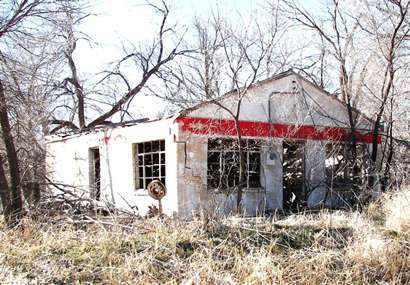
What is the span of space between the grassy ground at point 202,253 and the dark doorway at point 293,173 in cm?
629

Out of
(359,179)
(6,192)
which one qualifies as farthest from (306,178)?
(6,192)

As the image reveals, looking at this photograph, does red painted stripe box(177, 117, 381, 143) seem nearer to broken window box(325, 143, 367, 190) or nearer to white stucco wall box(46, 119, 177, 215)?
broken window box(325, 143, 367, 190)

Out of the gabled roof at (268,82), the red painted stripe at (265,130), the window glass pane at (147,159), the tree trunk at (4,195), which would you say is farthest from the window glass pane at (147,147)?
the tree trunk at (4,195)

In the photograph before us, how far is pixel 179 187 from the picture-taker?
1300 cm

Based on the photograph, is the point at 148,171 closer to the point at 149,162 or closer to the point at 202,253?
the point at 149,162

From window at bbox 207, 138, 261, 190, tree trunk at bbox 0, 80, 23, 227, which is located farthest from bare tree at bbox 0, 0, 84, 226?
window at bbox 207, 138, 261, 190

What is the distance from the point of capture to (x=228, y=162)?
14.0 m

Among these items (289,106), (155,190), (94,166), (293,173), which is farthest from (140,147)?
(293,173)

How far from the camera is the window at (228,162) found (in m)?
13.8

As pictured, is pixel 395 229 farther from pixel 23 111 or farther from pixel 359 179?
pixel 23 111

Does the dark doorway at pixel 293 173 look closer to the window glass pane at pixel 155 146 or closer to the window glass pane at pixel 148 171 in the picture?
the window glass pane at pixel 155 146

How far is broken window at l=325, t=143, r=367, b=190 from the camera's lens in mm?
15266

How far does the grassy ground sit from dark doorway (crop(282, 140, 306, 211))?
6.29m

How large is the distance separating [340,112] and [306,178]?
254 centimetres
